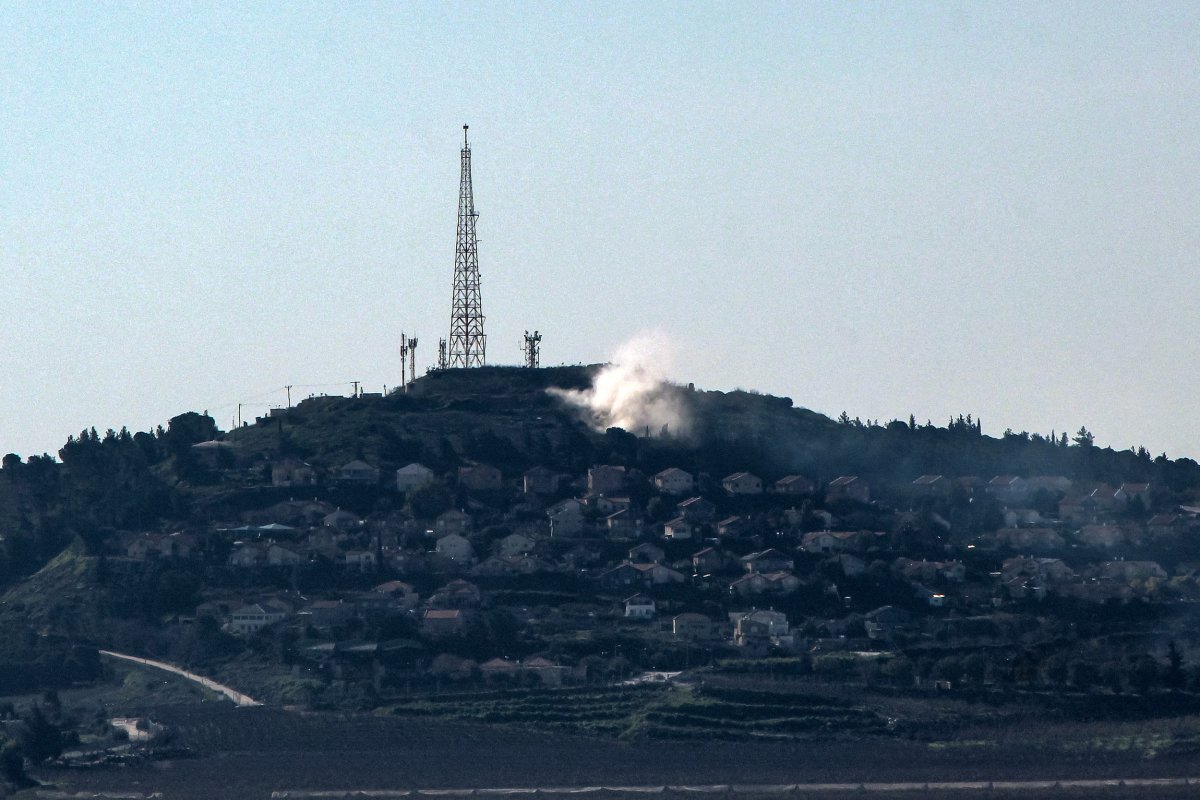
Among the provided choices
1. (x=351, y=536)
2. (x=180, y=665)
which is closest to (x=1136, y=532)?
(x=351, y=536)

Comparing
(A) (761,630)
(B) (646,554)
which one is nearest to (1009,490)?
(B) (646,554)

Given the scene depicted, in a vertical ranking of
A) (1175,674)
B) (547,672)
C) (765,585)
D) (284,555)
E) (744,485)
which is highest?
(744,485)

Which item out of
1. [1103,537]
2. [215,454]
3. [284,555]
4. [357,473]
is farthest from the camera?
[215,454]

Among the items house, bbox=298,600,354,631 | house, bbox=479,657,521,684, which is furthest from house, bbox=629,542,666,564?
house, bbox=479,657,521,684

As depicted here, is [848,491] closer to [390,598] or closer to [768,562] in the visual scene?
[768,562]

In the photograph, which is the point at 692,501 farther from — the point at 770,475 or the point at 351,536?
the point at 351,536

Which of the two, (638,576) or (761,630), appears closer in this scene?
(761,630)

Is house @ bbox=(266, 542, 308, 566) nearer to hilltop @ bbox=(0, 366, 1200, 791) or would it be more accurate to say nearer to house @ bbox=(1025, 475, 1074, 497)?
hilltop @ bbox=(0, 366, 1200, 791)
